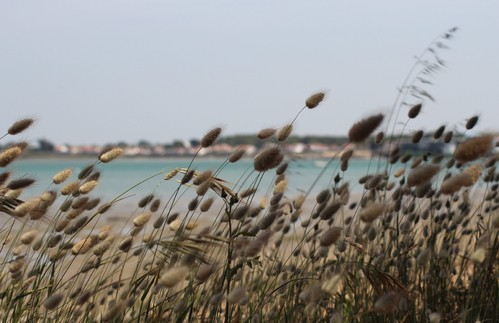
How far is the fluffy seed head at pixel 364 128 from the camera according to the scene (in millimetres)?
2037

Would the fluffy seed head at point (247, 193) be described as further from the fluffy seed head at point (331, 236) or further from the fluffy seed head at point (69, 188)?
the fluffy seed head at point (331, 236)

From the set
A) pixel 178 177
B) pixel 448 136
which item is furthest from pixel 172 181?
pixel 448 136

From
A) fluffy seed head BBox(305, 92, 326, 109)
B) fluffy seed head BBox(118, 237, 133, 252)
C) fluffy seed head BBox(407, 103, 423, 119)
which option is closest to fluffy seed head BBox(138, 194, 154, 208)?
fluffy seed head BBox(118, 237, 133, 252)

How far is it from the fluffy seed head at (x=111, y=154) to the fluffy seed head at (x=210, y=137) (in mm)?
398

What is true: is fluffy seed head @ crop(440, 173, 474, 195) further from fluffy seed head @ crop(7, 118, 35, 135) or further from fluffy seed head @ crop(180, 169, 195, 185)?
fluffy seed head @ crop(7, 118, 35, 135)

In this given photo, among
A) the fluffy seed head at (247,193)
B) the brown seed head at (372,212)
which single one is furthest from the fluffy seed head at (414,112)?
the brown seed head at (372,212)

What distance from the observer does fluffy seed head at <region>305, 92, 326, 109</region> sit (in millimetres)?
2756

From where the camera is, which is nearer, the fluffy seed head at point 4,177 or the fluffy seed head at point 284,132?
the fluffy seed head at point 284,132

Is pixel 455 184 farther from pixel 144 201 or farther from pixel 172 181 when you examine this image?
pixel 172 181

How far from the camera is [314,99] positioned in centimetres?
276

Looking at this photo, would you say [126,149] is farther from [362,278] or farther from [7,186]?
[362,278]

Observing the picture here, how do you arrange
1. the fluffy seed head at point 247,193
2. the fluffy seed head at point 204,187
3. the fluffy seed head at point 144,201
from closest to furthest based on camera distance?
the fluffy seed head at point 204,187
the fluffy seed head at point 247,193
the fluffy seed head at point 144,201

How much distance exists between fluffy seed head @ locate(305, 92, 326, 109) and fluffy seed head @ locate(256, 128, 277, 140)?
7.5 inches

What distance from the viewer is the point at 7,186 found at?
2.90m
